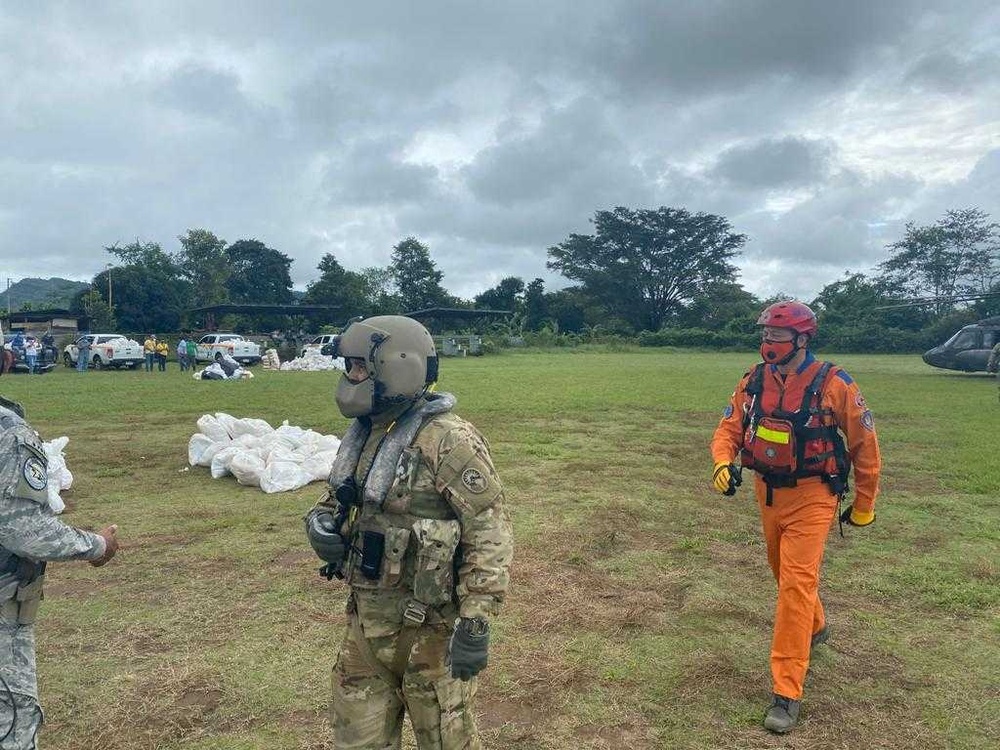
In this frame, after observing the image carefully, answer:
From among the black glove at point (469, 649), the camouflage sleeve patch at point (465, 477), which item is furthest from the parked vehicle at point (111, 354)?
the black glove at point (469, 649)

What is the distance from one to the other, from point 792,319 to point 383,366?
261cm

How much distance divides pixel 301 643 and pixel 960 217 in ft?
257

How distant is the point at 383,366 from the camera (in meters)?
2.63

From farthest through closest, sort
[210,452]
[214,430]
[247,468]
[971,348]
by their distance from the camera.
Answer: [971,348] → [214,430] → [210,452] → [247,468]

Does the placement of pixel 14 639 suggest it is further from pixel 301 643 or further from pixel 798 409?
pixel 798 409

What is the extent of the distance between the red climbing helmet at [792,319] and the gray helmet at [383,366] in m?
2.33

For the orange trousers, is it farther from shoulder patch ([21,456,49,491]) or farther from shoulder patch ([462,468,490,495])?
shoulder patch ([21,456,49,491])

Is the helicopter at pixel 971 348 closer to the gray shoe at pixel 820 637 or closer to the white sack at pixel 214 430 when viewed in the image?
the gray shoe at pixel 820 637

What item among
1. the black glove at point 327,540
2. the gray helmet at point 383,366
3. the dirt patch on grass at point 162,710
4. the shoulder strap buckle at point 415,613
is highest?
the gray helmet at point 383,366

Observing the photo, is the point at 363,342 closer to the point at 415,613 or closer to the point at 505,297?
the point at 415,613

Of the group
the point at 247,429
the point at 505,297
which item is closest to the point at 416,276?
the point at 505,297

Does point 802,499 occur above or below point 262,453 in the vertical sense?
above

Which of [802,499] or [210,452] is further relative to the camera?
[210,452]

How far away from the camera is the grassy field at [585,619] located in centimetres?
359
